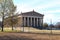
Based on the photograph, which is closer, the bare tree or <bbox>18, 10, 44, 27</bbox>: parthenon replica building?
the bare tree

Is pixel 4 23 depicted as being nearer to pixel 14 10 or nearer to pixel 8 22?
pixel 8 22

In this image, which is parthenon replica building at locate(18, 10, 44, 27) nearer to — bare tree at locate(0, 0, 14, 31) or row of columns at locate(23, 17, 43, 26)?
row of columns at locate(23, 17, 43, 26)

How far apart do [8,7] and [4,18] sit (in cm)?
437

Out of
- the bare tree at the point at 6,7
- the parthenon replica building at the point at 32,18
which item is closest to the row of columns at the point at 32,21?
the parthenon replica building at the point at 32,18

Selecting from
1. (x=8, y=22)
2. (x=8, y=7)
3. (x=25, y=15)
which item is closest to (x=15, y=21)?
(x=8, y=22)

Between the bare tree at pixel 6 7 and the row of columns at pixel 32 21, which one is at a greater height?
the bare tree at pixel 6 7

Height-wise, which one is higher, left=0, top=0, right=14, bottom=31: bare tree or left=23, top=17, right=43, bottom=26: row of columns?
left=0, top=0, right=14, bottom=31: bare tree

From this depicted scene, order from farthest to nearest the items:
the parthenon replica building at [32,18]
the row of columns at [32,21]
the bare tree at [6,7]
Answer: the row of columns at [32,21], the parthenon replica building at [32,18], the bare tree at [6,7]

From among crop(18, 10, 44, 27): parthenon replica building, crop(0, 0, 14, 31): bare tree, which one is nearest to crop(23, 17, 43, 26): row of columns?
crop(18, 10, 44, 27): parthenon replica building

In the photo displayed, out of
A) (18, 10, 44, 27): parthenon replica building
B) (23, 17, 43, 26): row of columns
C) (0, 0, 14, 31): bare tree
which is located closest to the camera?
(0, 0, 14, 31): bare tree

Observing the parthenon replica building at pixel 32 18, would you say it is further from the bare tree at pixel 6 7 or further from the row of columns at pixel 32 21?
the bare tree at pixel 6 7

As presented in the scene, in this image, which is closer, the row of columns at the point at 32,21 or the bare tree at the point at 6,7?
the bare tree at the point at 6,7

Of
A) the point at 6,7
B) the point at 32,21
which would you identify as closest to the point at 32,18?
the point at 32,21

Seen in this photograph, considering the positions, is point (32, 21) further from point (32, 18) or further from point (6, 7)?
point (6, 7)
